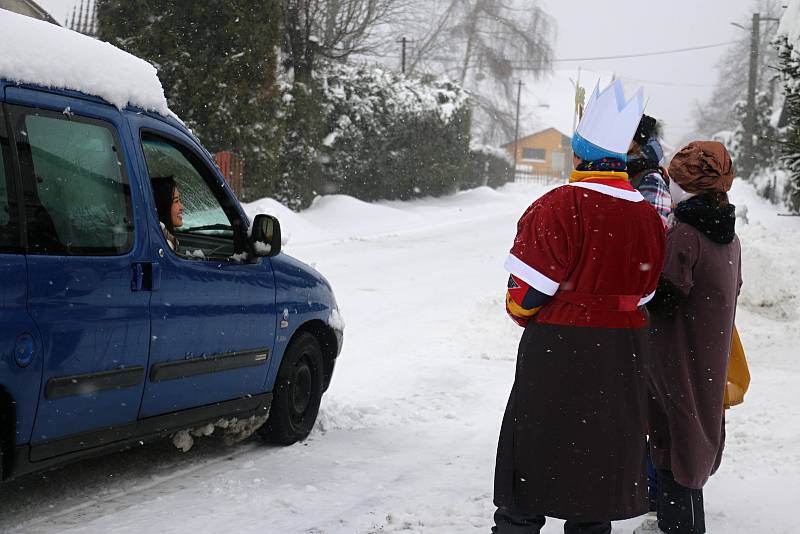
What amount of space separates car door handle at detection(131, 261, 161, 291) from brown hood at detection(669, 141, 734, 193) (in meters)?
2.37

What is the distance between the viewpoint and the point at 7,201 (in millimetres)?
3441

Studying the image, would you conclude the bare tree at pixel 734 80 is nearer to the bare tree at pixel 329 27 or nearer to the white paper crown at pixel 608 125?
the bare tree at pixel 329 27

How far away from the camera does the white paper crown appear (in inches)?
129

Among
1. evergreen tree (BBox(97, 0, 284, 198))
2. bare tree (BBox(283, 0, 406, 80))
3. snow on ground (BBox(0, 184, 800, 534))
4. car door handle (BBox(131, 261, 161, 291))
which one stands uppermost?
bare tree (BBox(283, 0, 406, 80))

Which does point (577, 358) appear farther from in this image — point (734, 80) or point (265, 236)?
point (734, 80)

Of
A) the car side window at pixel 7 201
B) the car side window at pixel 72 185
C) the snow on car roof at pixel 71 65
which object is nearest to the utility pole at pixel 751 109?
the snow on car roof at pixel 71 65

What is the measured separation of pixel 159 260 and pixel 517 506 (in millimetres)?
2000

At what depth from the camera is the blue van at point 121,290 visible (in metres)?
3.49

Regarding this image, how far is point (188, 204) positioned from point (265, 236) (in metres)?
0.45

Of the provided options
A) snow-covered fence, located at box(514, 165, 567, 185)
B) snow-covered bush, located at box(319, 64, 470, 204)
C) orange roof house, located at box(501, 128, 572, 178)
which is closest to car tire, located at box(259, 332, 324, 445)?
snow-covered bush, located at box(319, 64, 470, 204)

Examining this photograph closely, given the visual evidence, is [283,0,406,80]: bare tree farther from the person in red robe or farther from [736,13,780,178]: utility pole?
the person in red robe

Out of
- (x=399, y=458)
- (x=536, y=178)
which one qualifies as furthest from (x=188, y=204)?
(x=536, y=178)

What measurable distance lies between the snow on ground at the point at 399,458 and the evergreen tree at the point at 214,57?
8.65 meters

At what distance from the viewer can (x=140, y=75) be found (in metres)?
4.29
